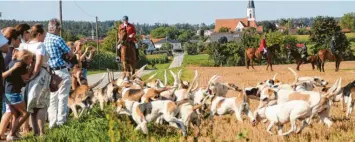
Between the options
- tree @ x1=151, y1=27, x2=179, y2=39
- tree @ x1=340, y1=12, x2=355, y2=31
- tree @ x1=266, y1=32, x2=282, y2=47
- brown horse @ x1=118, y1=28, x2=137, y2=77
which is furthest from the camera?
tree @ x1=151, y1=27, x2=179, y2=39

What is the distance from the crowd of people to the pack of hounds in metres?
1.01

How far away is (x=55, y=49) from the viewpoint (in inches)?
344

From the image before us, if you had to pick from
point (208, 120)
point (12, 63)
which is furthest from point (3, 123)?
point (208, 120)

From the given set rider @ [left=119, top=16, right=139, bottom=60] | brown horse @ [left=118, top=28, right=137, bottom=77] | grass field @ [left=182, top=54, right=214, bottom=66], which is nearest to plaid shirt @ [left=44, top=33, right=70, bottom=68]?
rider @ [left=119, top=16, right=139, bottom=60]

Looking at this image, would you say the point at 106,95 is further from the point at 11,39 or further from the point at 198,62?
the point at 198,62

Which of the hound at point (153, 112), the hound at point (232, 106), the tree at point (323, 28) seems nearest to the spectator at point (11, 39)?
the hound at point (153, 112)

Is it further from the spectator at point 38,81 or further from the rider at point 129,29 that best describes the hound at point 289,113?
the rider at point 129,29

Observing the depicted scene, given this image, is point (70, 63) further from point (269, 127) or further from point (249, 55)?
point (249, 55)

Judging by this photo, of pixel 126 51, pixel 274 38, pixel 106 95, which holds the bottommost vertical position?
pixel 106 95

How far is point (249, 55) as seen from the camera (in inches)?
1452

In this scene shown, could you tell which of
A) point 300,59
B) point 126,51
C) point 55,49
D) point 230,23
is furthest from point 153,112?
point 230,23

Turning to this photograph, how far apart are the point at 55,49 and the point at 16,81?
2.96 feet

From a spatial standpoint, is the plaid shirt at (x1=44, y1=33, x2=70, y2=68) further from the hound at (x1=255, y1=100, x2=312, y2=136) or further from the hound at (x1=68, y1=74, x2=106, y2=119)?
the hound at (x1=255, y1=100, x2=312, y2=136)

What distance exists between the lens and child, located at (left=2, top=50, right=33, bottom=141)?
26.3 feet
